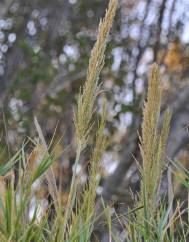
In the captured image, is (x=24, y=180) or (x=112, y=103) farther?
(x=112, y=103)

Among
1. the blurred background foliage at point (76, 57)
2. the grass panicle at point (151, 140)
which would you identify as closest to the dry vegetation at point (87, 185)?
the grass panicle at point (151, 140)

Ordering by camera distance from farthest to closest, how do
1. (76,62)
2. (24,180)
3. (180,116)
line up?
(76,62) → (180,116) → (24,180)

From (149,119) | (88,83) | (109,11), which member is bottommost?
(149,119)

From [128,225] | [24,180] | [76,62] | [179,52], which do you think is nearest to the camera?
[24,180]

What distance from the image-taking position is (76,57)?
26.0 ft

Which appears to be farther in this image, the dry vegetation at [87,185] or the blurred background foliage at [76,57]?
the blurred background foliage at [76,57]

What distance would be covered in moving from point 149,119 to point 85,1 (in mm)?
7255

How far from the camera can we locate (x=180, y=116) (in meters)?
5.62

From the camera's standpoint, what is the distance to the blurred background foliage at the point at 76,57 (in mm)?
7281

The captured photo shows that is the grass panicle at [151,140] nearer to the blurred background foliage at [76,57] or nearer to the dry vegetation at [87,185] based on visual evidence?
the dry vegetation at [87,185]

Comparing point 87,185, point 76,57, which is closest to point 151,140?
point 87,185

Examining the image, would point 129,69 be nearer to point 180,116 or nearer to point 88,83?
point 180,116

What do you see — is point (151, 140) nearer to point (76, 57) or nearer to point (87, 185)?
point (87, 185)

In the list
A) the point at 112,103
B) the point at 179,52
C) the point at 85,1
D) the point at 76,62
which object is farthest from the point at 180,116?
the point at 85,1
